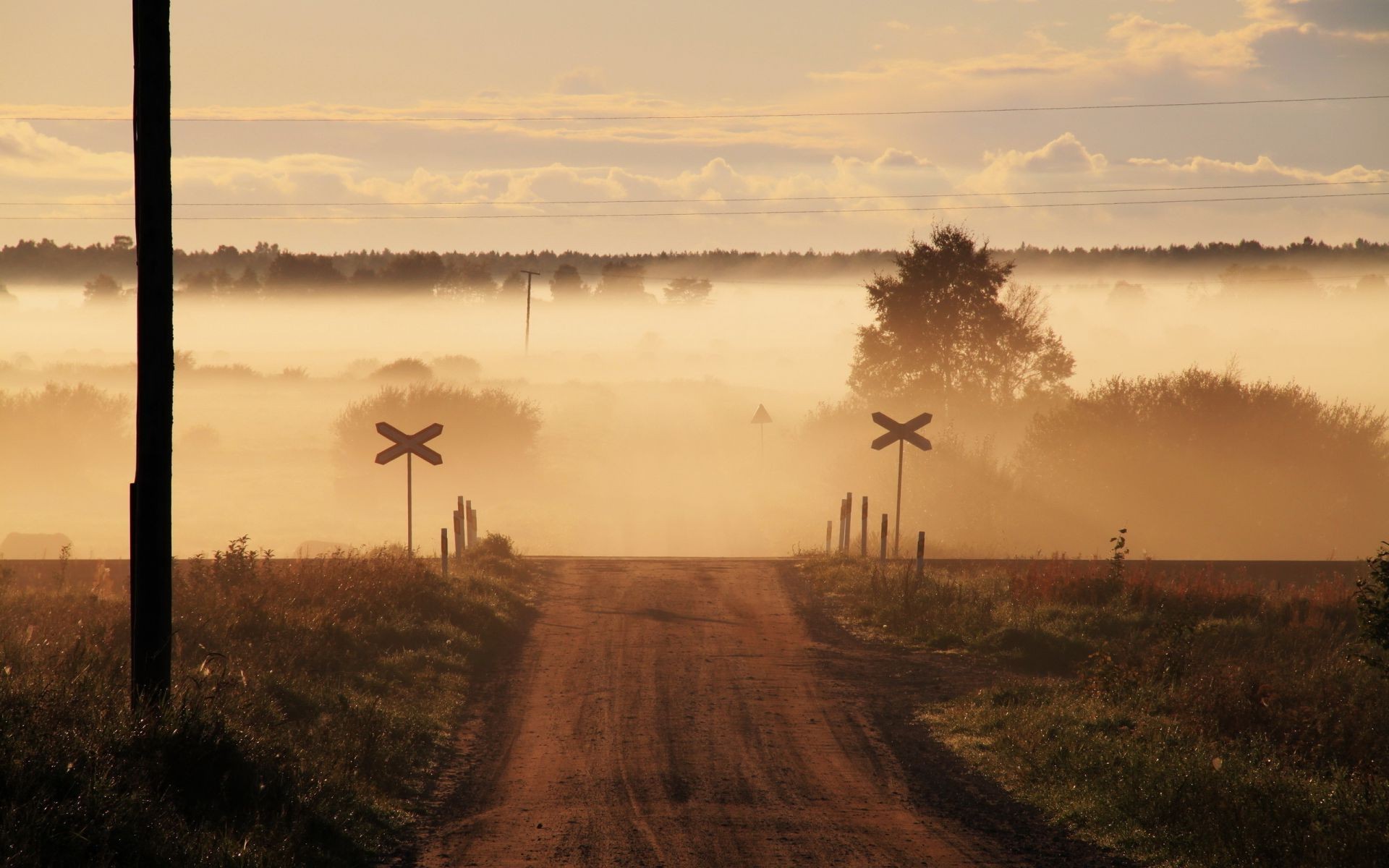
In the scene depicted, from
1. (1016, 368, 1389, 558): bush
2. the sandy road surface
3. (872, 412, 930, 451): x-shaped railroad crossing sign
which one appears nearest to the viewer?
the sandy road surface

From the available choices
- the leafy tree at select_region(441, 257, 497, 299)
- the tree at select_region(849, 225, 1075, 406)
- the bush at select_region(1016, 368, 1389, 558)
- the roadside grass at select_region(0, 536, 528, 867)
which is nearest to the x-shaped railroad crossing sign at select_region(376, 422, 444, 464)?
the roadside grass at select_region(0, 536, 528, 867)

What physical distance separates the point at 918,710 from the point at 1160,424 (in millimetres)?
27596

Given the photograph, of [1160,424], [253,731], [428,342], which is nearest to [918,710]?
[253,731]

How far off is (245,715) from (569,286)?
15843 cm

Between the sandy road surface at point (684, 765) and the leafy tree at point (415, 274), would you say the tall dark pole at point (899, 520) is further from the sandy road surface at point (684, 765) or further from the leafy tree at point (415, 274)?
the leafy tree at point (415, 274)

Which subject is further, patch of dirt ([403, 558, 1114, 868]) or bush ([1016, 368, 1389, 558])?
bush ([1016, 368, 1389, 558])

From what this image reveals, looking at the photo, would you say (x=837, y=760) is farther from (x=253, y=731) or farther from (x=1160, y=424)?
(x=1160, y=424)

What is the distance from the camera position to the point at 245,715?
10.2 metres

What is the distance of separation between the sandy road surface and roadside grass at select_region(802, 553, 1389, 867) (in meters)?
1.44

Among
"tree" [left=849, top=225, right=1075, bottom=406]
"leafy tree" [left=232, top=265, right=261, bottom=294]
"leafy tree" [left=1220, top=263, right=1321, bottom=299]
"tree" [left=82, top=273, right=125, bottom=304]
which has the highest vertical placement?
"leafy tree" [left=1220, top=263, right=1321, bottom=299]

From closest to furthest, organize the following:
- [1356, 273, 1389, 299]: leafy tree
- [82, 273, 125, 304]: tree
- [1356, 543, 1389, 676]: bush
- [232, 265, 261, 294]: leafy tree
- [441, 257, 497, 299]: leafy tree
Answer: [1356, 543, 1389, 676]: bush
[82, 273, 125, 304]: tree
[232, 265, 261, 294]: leafy tree
[1356, 273, 1389, 299]: leafy tree
[441, 257, 497, 299]: leafy tree

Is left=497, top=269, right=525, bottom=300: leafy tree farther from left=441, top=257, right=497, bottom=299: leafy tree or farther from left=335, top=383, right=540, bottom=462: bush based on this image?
left=335, top=383, right=540, bottom=462: bush

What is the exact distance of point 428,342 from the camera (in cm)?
13212

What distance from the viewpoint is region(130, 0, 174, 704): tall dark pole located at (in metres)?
8.88
